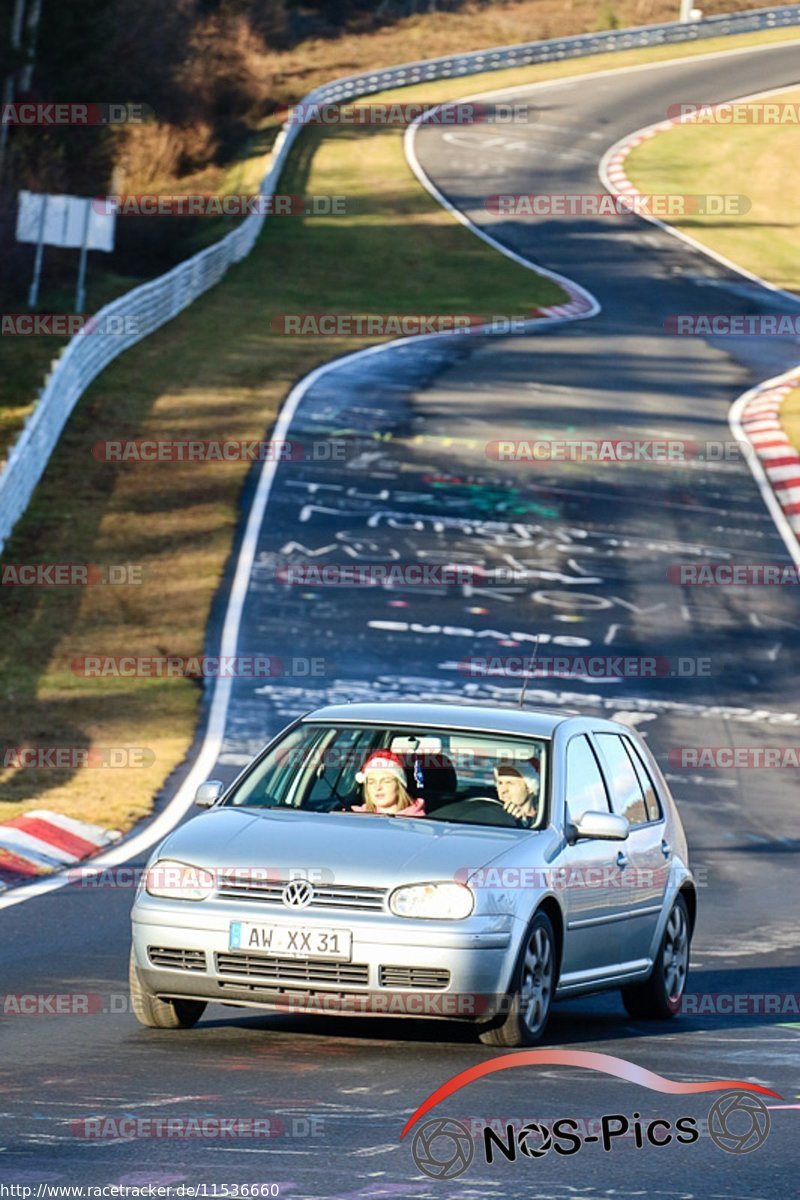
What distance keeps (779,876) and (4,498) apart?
13416 mm

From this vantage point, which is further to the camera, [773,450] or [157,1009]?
[773,450]

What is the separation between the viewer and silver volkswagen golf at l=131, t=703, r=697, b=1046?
8711 mm

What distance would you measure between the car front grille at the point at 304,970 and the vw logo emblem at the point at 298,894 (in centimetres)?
23

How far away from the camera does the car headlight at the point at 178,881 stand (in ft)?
29.4

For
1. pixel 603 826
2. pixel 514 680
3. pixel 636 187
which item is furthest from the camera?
pixel 636 187

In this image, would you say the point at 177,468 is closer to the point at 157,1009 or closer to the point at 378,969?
the point at 157,1009

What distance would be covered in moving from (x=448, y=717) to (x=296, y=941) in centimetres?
187

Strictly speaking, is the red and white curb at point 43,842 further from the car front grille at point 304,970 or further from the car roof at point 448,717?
the car front grille at point 304,970

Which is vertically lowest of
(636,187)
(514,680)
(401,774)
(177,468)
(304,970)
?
(514,680)

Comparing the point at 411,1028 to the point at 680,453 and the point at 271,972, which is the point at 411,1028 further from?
the point at 680,453

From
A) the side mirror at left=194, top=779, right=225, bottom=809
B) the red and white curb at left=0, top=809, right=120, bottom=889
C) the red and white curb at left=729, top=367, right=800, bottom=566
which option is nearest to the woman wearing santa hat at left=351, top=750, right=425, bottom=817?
A: the side mirror at left=194, top=779, right=225, bottom=809

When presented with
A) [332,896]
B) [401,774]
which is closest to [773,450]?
[401,774]

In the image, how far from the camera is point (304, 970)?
343 inches

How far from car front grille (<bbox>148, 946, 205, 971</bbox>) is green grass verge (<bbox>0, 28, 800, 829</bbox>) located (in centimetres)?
758
